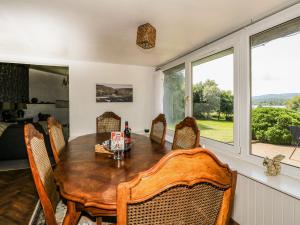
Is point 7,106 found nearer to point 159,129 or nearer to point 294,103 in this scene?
point 159,129

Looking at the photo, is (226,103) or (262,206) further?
(226,103)

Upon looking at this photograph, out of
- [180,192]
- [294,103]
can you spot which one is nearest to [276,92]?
[294,103]

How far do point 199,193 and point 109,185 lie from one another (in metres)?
0.59

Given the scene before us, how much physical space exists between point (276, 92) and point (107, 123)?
264cm

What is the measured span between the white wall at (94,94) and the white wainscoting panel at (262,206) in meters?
2.99

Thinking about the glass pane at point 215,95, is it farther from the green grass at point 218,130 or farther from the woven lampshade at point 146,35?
the woven lampshade at point 146,35

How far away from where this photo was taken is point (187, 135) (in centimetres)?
208

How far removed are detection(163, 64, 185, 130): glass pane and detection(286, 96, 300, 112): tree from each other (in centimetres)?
205

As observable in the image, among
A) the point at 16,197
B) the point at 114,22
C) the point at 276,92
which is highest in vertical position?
the point at 114,22

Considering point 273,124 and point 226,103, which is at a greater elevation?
point 226,103

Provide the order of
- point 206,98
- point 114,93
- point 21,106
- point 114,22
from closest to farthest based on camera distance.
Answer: point 114,22, point 206,98, point 114,93, point 21,106

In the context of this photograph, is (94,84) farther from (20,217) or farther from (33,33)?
(20,217)

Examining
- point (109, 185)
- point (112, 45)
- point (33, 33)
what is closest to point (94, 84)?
point (112, 45)

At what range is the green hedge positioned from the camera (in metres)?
1.93
